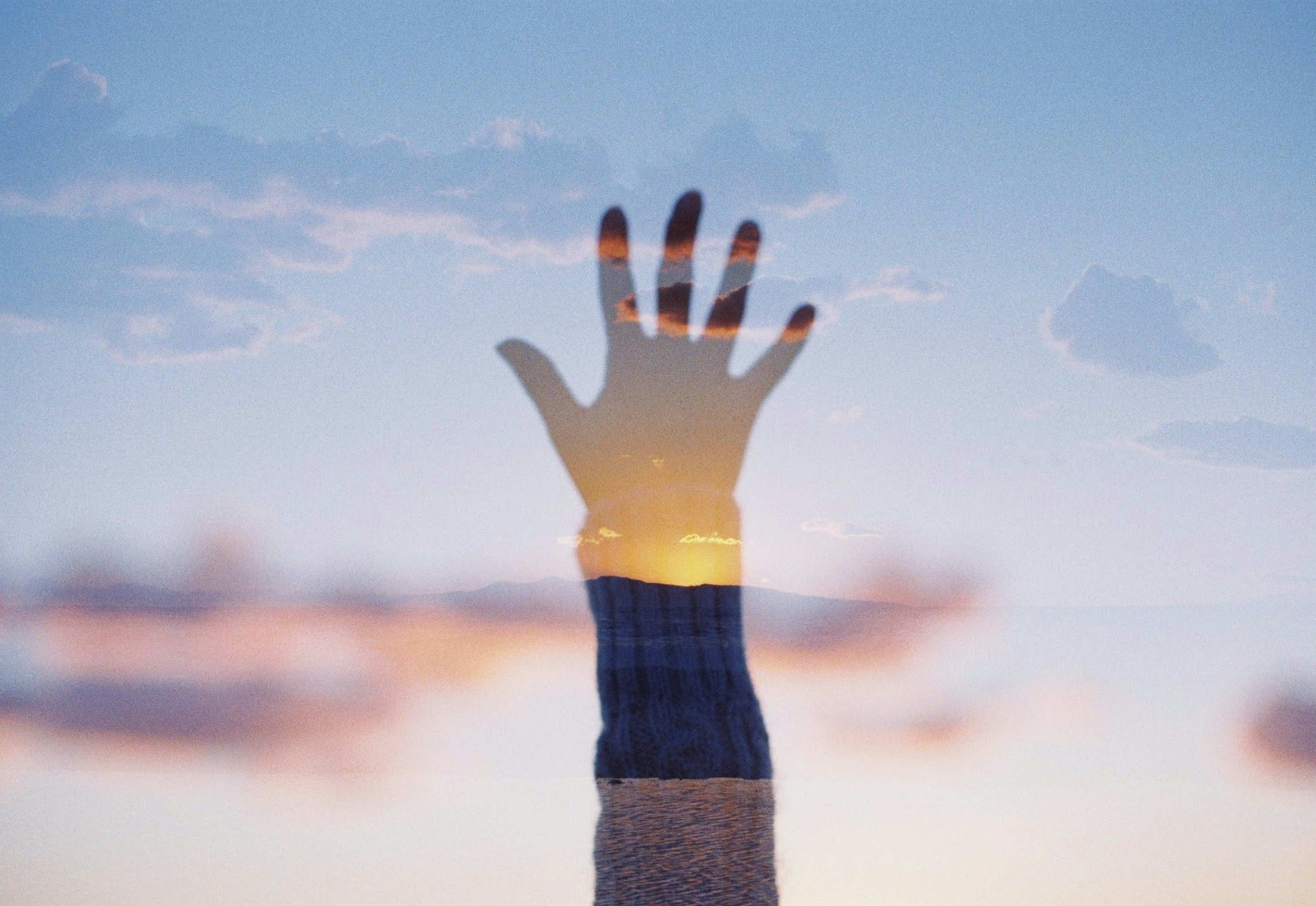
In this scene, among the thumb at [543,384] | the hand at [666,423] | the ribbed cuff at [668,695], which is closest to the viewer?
the ribbed cuff at [668,695]

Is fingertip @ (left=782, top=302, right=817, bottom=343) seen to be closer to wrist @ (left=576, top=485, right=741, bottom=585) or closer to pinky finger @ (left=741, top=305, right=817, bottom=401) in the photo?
pinky finger @ (left=741, top=305, right=817, bottom=401)

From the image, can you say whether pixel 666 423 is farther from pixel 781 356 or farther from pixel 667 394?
pixel 781 356

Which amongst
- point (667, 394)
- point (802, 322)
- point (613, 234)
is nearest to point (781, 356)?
point (802, 322)

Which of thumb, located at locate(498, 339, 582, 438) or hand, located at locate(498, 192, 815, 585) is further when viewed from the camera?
hand, located at locate(498, 192, 815, 585)

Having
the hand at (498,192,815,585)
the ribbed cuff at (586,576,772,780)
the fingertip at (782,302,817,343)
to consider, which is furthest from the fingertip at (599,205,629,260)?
the ribbed cuff at (586,576,772,780)

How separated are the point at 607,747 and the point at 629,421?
65.5 inches

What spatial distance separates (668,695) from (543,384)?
5.42 feet

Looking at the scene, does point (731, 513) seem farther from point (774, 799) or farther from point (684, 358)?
point (774, 799)

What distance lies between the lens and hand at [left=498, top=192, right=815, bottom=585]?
605cm

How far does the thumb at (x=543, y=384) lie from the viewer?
5.87 metres

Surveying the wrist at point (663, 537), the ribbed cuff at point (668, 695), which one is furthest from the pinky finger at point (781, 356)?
the ribbed cuff at point (668, 695)

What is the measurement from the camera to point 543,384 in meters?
6.00

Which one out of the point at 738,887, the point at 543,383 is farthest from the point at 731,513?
the point at 738,887

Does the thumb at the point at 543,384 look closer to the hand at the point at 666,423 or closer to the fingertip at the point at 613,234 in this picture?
the hand at the point at 666,423
